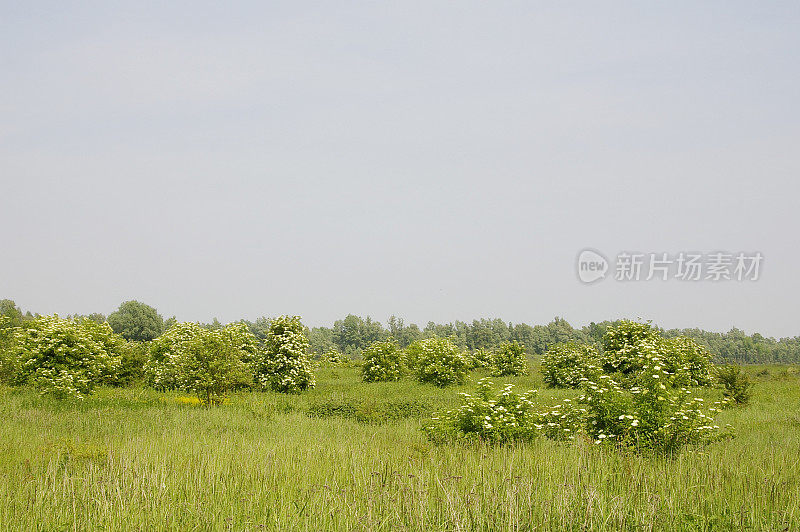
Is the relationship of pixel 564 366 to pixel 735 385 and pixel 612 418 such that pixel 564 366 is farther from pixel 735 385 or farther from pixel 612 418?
pixel 612 418

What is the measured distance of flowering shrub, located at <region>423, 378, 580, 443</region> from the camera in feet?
31.8

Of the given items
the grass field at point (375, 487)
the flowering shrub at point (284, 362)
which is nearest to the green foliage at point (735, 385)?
the grass field at point (375, 487)

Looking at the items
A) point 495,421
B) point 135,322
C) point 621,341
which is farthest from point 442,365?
point 135,322

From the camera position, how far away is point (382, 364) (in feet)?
95.5

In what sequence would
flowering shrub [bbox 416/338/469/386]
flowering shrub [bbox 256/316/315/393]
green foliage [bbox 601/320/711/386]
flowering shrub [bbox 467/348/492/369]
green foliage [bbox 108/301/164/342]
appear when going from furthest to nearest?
green foliage [bbox 108/301/164/342] < flowering shrub [bbox 467/348/492/369] < flowering shrub [bbox 416/338/469/386] < green foliage [bbox 601/320/711/386] < flowering shrub [bbox 256/316/315/393]

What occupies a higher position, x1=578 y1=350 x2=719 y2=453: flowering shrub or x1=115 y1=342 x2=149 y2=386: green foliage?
x1=578 y1=350 x2=719 y2=453: flowering shrub

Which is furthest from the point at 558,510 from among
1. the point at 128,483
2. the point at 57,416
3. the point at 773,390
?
the point at 773,390

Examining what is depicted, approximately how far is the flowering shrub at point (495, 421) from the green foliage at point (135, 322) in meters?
76.1

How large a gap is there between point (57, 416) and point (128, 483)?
31.7 ft

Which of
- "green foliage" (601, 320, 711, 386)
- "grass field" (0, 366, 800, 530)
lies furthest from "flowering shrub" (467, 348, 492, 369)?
"grass field" (0, 366, 800, 530)

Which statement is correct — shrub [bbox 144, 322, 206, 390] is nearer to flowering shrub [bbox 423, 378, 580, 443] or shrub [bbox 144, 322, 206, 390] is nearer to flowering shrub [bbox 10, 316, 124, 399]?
flowering shrub [bbox 10, 316, 124, 399]

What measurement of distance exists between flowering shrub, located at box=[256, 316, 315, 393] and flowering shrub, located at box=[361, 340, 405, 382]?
564 cm

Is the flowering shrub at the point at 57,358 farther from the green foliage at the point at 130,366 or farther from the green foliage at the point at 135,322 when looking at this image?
the green foliage at the point at 135,322

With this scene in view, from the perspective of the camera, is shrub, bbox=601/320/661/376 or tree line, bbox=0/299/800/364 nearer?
shrub, bbox=601/320/661/376
